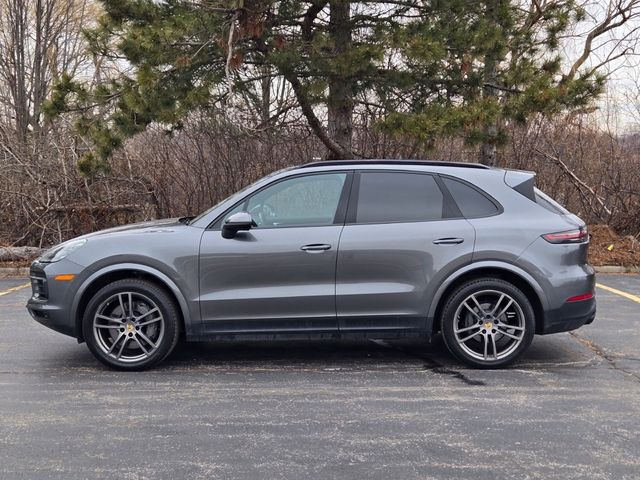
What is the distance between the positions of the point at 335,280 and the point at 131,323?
174cm

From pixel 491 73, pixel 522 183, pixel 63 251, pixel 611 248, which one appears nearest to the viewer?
pixel 63 251

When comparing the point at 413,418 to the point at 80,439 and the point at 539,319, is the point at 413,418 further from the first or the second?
the point at 80,439

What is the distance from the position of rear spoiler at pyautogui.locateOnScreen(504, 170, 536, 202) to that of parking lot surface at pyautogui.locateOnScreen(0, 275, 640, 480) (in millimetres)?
1489

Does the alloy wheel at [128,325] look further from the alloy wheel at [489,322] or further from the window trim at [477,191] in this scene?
the window trim at [477,191]

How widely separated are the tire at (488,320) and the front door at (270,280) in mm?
1008

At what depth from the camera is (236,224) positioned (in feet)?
17.5

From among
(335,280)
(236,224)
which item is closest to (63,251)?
(236,224)

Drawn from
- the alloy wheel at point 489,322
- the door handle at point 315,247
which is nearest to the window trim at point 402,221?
the door handle at point 315,247

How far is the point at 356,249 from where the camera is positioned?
5.37m

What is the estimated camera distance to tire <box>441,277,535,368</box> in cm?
540

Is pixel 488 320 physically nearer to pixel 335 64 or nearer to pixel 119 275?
pixel 119 275

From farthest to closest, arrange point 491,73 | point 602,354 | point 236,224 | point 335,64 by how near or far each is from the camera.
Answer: point 491,73 < point 335,64 < point 602,354 < point 236,224

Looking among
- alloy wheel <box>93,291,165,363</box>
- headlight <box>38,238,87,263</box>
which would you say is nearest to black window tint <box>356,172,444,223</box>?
alloy wheel <box>93,291,165,363</box>

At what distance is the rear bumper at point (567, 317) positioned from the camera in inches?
213
